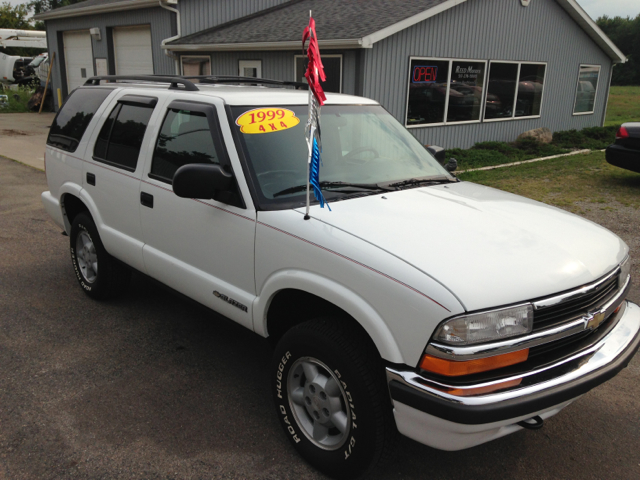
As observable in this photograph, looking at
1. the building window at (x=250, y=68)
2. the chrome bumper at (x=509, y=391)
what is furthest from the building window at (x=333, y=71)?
the chrome bumper at (x=509, y=391)

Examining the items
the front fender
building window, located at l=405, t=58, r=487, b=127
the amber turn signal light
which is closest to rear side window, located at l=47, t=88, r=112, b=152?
the front fender

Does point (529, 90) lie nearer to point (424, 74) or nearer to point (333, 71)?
point (424, 74)

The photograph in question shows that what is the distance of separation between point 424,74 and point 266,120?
33.6 feet

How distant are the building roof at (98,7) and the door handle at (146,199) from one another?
42.7ft

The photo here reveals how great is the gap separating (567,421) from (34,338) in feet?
12.6

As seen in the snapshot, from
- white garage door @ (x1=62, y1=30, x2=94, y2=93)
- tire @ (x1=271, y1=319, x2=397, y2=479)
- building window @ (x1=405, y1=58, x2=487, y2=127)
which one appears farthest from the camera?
white garage door @ (x1=62, y1=30, x2=94, y2=93)

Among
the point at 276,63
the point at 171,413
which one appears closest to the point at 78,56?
the point at 276,63

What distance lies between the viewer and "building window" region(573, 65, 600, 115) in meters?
17.7

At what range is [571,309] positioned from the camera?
104 inches

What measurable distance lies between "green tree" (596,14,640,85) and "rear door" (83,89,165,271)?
65124 mm

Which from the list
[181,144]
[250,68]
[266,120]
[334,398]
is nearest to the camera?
[334,398]

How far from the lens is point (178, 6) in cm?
1495

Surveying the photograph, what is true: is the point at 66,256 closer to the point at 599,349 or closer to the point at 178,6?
the point at 599,349

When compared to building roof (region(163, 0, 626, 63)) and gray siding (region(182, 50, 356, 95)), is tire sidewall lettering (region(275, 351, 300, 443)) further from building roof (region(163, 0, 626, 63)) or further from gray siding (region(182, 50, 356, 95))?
gray siding (region(182, 50, 356, 95))
